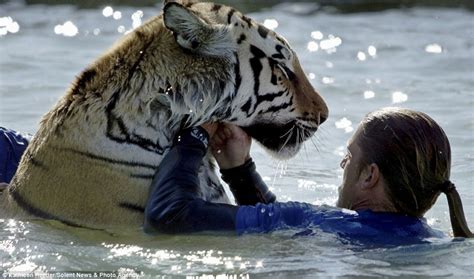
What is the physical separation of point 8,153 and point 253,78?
50.6 inches

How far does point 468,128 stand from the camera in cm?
742

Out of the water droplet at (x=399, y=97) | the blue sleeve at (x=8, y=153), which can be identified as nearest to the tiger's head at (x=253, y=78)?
the blue sleeve at (x=8, y=153)

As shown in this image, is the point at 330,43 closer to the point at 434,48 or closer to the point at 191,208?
the point at 434,48

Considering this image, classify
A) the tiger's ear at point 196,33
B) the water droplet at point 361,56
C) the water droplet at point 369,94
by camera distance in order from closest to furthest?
the tiger's ear at point 196,33
the water droplet at point 369,94
the water droplet at point 361,56

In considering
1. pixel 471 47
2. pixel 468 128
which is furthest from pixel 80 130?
pixel 471 47

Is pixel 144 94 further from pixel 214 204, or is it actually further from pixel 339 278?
pixel 339 278

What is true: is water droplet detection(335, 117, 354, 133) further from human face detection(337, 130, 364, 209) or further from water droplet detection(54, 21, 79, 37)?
water droplet detection(54, 21, 79, 37)

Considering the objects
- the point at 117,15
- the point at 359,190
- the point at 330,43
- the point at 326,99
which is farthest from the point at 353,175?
the point at 117,15

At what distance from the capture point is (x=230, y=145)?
445 centimetres

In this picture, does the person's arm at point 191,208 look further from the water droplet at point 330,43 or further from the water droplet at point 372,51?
the water droplet at point 330,43

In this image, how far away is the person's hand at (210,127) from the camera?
4367mm

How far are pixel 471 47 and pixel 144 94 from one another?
6.54 m

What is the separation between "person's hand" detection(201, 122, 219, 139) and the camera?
14.3 feet

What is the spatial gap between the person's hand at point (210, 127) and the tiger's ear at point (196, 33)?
0.26 meters
